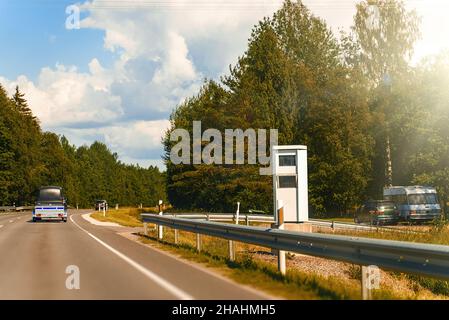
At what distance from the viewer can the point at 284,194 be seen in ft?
80.1

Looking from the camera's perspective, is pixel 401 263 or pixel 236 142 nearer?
pixel 401 263

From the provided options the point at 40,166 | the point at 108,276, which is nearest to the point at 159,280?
the point at 108,276

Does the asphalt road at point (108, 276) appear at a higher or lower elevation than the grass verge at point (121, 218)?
lower

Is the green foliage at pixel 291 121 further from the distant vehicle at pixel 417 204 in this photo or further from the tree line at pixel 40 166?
the tree line at pixel 40 166

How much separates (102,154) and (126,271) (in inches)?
6713

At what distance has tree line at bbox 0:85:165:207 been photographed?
86.5m

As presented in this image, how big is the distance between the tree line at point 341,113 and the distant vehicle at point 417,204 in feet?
24.8

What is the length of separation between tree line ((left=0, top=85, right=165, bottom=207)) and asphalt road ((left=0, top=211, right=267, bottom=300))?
7192cm

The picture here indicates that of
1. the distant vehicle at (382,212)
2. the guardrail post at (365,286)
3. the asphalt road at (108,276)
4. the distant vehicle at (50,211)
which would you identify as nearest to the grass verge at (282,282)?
the guardrail post at (365,286)

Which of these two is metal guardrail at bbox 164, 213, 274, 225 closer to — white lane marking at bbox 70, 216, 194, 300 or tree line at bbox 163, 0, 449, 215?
tree line at bbox 163, 0, 449, 215

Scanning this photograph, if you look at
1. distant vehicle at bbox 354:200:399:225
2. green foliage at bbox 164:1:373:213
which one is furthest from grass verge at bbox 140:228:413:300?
green foliage at bbox 164:1:373:213

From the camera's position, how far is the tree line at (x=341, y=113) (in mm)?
49656

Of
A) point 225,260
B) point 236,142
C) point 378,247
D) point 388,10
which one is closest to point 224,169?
point 236,142
